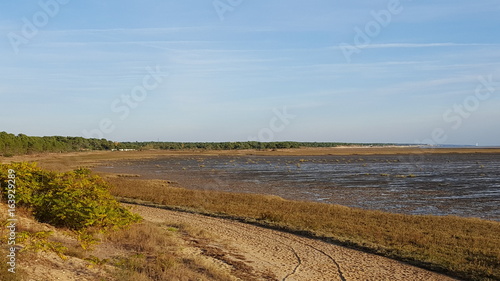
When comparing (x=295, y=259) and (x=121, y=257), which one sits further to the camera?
(x=295, y=259)

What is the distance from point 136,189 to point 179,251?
2152cm

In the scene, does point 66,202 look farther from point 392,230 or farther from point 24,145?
point 24,145

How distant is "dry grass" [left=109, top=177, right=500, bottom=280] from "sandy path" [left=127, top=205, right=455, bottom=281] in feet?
2.77

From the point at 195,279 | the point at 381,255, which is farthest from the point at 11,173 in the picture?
the point at 381,255

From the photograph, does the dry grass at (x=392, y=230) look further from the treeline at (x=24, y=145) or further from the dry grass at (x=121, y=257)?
the treeline at (x=24, y=145)

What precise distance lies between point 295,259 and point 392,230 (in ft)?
20.1

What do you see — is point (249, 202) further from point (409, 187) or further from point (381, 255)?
point (409, 187)

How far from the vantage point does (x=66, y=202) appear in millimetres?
14234

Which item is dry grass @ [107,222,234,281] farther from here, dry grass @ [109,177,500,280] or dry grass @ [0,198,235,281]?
dry grass @ [109,177,500,280]

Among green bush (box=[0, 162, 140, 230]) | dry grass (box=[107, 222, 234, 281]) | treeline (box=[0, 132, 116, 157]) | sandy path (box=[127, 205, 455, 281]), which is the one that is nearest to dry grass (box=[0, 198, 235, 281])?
dry grass (box=[107, 222, 234, 281])

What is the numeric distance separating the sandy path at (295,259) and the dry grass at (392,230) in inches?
33.3

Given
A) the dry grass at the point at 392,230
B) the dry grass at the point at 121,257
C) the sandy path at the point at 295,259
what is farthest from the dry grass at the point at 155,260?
the dry grass at the point at 392,230


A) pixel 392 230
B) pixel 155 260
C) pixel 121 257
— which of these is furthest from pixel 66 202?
pixel 392 230

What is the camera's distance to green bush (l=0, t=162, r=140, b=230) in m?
14.0
